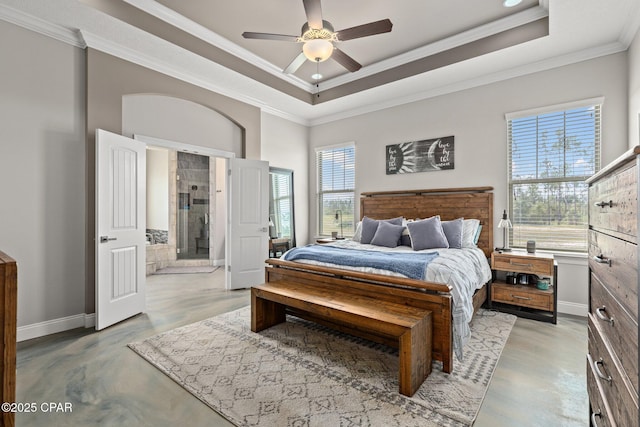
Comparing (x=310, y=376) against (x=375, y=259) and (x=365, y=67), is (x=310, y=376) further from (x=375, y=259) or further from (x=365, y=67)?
(x=365, y=67)

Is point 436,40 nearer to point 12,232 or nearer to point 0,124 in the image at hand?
point 0,124

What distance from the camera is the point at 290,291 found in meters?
2.89

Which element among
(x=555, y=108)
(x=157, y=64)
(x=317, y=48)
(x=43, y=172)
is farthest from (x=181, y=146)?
(x=555, y=108)

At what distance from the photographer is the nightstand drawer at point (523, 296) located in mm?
3342

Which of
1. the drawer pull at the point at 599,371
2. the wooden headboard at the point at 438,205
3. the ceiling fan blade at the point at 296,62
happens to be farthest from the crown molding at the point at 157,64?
the drawer pull at the point at 599,371

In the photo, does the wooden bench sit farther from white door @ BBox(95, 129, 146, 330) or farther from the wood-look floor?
white door @ BBox(95, 129, 146, 330)

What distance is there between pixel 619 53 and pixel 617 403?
13.2ft

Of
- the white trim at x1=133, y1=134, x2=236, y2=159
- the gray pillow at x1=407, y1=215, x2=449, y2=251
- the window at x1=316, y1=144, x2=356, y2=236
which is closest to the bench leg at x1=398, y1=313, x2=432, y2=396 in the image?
the gray pillow at x1=407, y1=215, x2=449, y2=251

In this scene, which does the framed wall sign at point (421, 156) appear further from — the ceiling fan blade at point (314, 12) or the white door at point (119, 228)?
the white door at point (119, 228)

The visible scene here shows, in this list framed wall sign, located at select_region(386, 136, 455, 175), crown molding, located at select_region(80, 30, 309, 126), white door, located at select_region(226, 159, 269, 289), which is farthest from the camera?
white door, located at select_region(226, 159, 269, 289)

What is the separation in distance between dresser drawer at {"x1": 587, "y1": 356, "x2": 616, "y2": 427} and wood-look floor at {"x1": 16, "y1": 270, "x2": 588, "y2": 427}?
50 cm

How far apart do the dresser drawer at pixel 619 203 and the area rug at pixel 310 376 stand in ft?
4.40

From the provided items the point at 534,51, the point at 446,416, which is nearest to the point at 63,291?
the point at 446,416

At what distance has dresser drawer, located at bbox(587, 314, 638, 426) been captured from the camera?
904 millimetres
